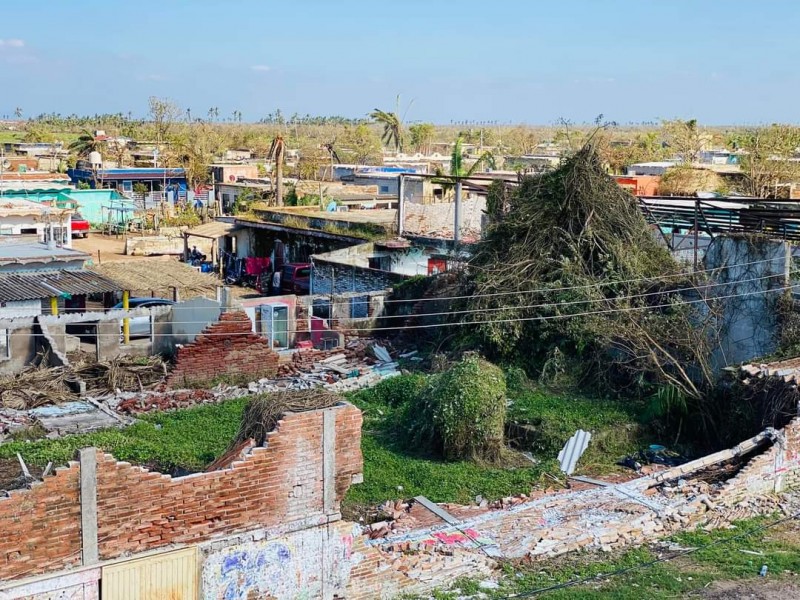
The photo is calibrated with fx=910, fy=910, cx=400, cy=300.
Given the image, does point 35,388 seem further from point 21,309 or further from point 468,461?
point 468,461

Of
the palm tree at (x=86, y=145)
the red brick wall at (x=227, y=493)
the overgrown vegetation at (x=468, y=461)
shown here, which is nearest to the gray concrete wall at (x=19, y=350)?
the overgrown vegetation at (x=468, y=461)

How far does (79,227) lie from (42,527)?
123ft

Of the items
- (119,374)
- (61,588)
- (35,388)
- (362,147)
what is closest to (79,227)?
(119,374)

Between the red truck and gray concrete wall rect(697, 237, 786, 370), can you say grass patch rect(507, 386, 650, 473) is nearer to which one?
gray concrete wall rect(697, 237, 786, 370)

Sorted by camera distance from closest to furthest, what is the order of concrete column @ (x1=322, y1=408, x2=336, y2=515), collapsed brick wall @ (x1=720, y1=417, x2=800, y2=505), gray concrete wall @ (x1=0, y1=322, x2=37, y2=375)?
concrete column @ (x1=322, y1=408, x2=336, y2=515)
collapsed brick wall @ (x1=720, y1=417, x2=800, y2=505)
gray concrete wall @ (x1=0, y1=322, x2=37, y2=375)

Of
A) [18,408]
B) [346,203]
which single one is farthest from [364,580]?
[346,203]

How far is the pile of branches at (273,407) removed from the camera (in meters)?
9.94

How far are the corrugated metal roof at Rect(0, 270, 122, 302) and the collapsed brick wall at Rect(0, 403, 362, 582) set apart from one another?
11488 mm

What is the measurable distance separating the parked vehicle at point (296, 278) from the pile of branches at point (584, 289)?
963cm

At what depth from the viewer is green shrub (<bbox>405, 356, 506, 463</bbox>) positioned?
46.7ft

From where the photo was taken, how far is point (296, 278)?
3041cm

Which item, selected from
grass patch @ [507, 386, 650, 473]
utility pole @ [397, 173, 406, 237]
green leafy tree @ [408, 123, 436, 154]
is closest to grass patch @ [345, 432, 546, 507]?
grass patch @ [507, 386, 650, 473]

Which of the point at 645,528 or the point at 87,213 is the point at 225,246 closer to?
the point at 87,213

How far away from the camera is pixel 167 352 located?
19234mm
